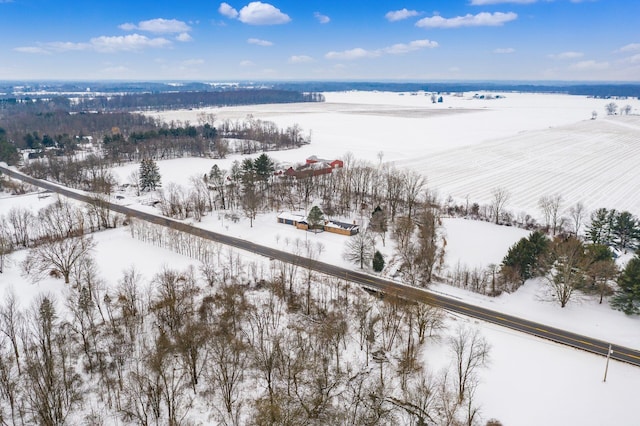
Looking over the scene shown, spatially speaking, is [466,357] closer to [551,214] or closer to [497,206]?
[497,206]

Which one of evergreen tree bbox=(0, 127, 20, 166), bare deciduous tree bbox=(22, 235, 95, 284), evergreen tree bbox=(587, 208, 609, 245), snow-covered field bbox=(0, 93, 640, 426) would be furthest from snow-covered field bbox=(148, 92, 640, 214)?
evergreen tree bbox=(0, 127, 20, 166)

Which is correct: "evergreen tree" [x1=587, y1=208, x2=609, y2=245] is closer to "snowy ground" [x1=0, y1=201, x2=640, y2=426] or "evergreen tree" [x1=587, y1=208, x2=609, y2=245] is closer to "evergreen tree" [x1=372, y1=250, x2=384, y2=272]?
"snowy ground" [x1=0, y1=201, x2=640, y2=426]

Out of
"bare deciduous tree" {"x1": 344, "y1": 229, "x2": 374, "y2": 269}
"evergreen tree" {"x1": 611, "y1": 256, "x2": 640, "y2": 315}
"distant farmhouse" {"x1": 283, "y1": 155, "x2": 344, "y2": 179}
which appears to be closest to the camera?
"evergreen tree" {"x1": 611, "y1": 256, "x2": 640, "y2": 315}

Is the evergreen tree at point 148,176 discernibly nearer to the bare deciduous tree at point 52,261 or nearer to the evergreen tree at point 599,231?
the bare deciduous tree at point 52,261

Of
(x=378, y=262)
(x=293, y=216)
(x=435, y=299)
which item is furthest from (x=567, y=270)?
(x=293, y=216)

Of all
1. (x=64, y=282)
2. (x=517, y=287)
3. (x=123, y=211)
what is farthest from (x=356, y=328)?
(x=123, y=211)

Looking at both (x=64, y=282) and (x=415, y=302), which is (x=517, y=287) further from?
(x=64, y=282)
